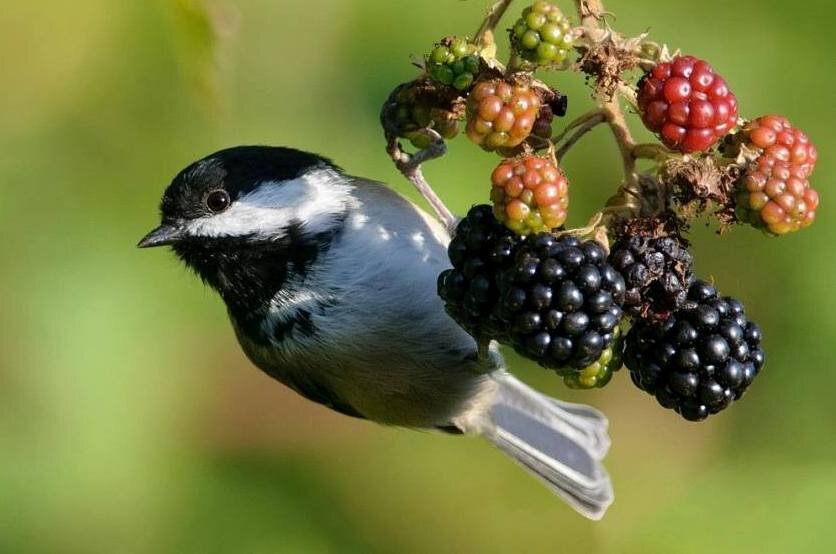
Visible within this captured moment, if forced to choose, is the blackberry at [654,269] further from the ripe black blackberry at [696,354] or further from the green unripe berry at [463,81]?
the green unripe berry at [463,81]

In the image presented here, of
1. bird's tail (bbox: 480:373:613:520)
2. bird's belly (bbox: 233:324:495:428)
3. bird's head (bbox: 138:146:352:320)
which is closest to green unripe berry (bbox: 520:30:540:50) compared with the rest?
bird's head (bbox: 138:146:352:320)

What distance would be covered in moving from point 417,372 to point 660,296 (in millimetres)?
1495

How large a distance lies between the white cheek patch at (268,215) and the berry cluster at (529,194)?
1446mm

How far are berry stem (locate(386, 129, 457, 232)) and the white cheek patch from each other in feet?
0.91

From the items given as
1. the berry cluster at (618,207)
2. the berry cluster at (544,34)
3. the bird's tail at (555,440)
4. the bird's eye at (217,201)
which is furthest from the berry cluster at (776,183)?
the bird's tail at (555,440)

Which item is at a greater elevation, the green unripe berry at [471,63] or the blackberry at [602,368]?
the green unripe berry at [471,63]

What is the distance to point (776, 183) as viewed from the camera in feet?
5.31

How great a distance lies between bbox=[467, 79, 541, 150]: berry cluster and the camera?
1677mm

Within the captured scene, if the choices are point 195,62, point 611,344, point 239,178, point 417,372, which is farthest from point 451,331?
point 195,62

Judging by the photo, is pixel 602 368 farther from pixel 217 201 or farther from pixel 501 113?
pixel 217 201

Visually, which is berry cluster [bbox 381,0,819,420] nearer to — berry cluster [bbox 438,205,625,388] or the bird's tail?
berry cluster [bbox 438,205,625,388]

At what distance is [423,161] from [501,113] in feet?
3.95

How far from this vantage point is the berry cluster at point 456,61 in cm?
174

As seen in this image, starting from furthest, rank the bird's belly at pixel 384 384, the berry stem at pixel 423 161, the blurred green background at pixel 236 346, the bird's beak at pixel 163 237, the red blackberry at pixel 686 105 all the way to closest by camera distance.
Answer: the blurred green background at pixel 236 346, the bird's belly at pixel 384 384, the bird's beak at pixel 163 237, the berry stem at pixel 423 161, the red blackberry at pixel 686 105
